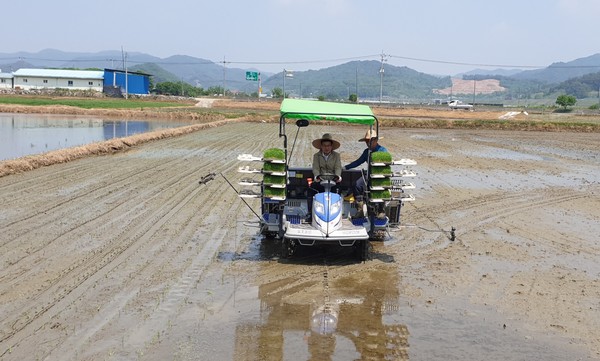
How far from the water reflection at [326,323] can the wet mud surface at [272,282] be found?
2 centimetres

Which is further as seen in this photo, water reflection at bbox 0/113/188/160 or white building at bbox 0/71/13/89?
white building at bbox 0/71/13/89

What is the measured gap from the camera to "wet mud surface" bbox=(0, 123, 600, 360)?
5699 millimetres

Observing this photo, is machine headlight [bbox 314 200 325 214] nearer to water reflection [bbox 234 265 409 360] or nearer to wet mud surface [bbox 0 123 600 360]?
wet mud surface [bbox 0 123 600 360]

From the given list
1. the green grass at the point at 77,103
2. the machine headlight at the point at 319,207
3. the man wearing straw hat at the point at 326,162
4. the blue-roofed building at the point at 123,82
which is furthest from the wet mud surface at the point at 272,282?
the blue-roofed building at the point at 123,82

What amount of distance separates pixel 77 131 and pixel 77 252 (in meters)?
25.7

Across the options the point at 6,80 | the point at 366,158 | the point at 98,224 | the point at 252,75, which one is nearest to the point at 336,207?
the point at 366,158

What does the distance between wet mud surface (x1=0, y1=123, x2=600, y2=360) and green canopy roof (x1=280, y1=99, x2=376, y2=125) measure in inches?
79.6

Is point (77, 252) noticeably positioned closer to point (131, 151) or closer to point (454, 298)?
point (454, 298)

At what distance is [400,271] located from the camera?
8320 mm

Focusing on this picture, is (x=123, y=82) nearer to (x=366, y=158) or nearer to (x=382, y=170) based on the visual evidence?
(x=366, y=158)

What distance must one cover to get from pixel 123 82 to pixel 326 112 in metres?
87.3

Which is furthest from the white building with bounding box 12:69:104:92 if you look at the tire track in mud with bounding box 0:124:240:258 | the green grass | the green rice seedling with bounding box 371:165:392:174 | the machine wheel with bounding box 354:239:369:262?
the machine wheel with bounding box 354:239:369:262

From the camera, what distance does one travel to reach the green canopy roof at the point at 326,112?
9.12m

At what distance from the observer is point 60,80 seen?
296 feet
